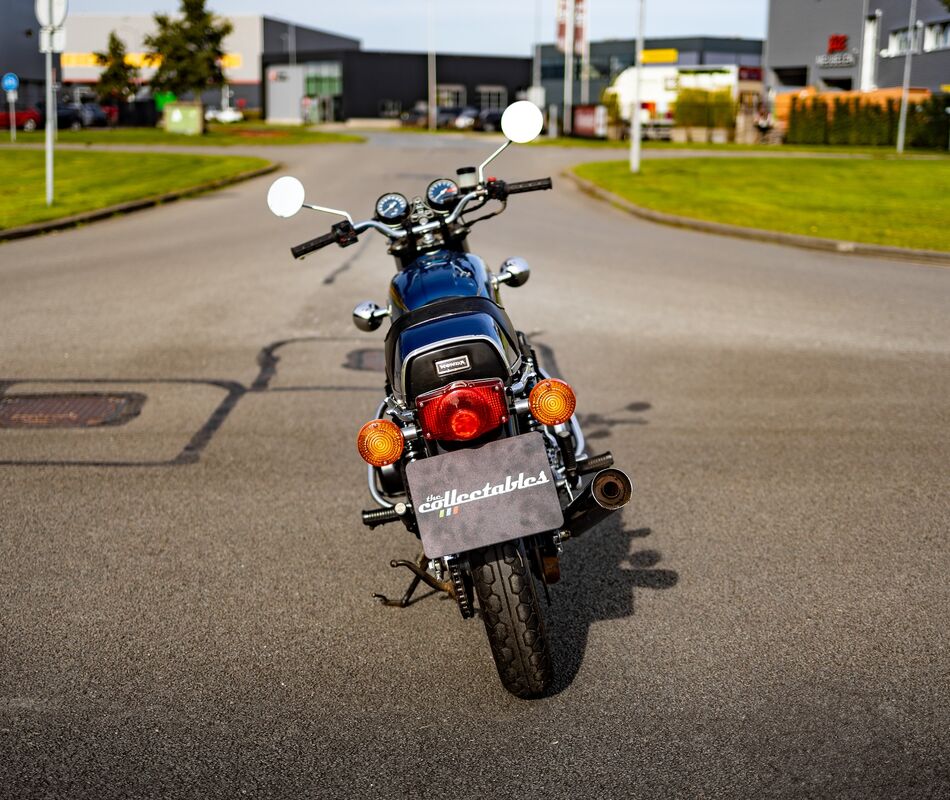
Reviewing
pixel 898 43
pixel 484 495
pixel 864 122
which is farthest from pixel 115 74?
pixel 484 495

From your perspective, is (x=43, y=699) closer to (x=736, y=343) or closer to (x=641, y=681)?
(x=641, y=681)

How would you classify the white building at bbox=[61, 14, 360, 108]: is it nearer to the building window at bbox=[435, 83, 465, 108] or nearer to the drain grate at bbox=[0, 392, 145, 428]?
the building window at bbox=[435, 83, 465, 108]

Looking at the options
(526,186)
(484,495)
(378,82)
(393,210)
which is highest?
(378,82)

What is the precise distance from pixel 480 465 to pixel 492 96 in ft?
323

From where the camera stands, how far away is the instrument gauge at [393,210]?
5.19 m

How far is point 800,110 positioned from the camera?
54.7m

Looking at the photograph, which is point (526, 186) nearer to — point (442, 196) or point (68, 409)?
point (442, 196)

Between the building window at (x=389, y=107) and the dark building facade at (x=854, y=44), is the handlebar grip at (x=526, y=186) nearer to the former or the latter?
the dark building facade at (x=854, y=44)

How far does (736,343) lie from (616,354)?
3.91 ft

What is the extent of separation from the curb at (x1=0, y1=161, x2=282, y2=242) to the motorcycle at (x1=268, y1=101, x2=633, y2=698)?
1422cm

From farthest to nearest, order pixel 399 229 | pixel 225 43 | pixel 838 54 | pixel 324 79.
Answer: pixel 225 43 → pixel 324 79 → pixel 838 54 → pixel 399 229

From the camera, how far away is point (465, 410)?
13.1 feet

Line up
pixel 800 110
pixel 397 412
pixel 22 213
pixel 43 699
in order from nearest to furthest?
1. pixel 43 699
2. pixel 397 412
3. pixel 22 213
4. pixel 800 110

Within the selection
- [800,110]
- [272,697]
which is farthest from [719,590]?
[800,110]
